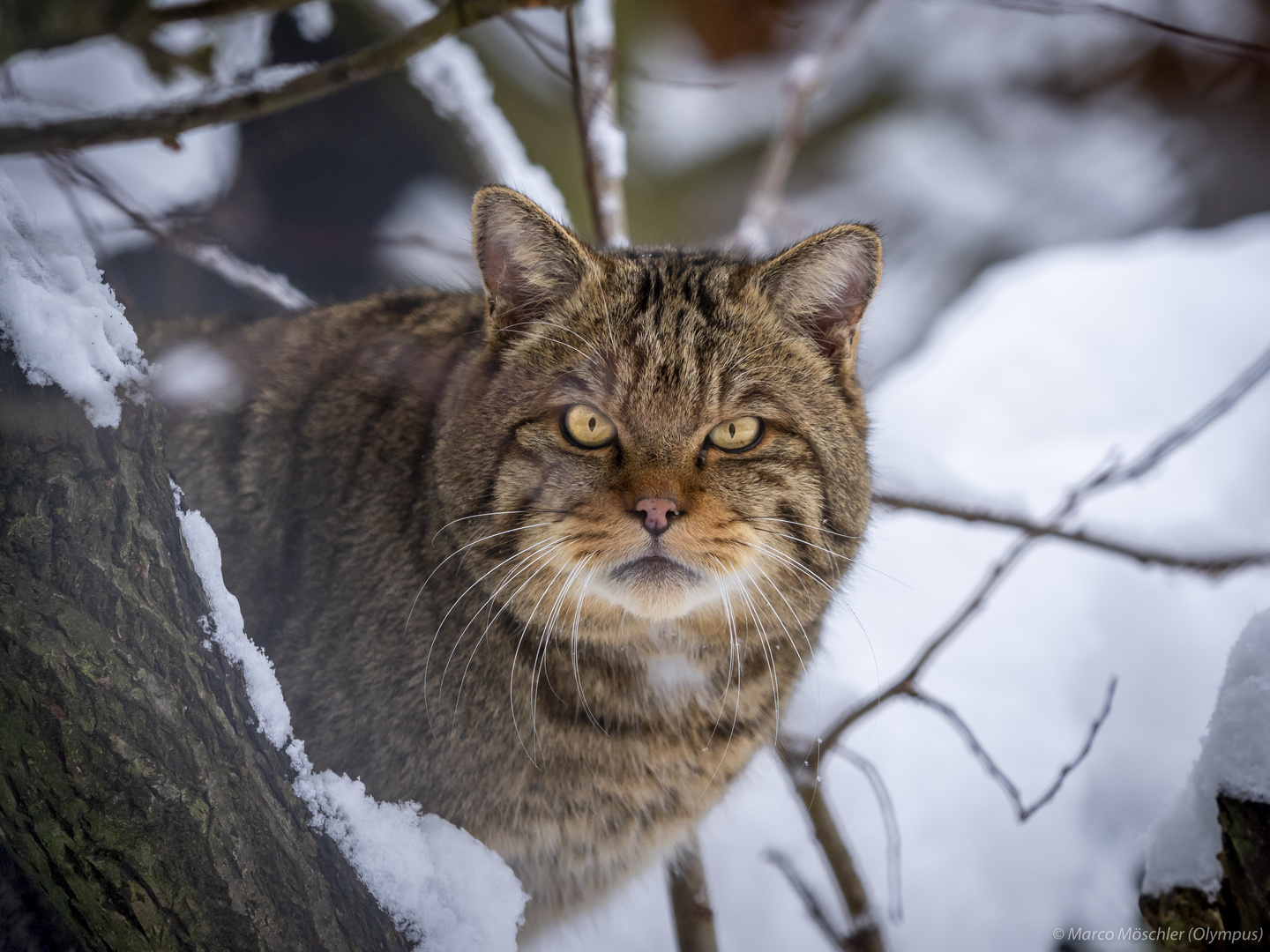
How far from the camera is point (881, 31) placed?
16.1 ft

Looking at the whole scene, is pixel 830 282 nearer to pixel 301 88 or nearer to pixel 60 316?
pixel 301 88

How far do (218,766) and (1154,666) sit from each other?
225 cm

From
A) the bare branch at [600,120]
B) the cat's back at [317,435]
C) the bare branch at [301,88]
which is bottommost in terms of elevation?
the cat's back at [317,435]

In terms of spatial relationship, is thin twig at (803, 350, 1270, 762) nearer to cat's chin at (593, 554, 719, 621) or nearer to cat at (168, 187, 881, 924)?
cat at (168, 187, 881, 924)

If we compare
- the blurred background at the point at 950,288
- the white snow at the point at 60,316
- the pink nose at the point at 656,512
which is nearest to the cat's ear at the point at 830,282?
the blurred background at the point at 950,288

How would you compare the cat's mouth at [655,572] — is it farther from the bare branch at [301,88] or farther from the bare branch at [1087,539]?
the bare branch at [301,88]

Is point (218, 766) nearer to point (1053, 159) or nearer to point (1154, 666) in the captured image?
point (1154, 666)

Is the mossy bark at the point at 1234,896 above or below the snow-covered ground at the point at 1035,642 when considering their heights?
below

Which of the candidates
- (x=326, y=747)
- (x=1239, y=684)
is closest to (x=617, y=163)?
(x=326, y=747)

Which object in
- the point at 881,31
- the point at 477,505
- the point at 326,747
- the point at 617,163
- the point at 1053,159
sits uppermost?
the point at 881,31

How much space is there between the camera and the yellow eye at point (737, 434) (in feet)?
4.75

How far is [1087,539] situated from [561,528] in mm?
1334

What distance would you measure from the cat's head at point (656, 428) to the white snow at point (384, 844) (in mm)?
402

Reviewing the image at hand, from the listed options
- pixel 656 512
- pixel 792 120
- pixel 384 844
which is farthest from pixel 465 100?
pixel 384 844
